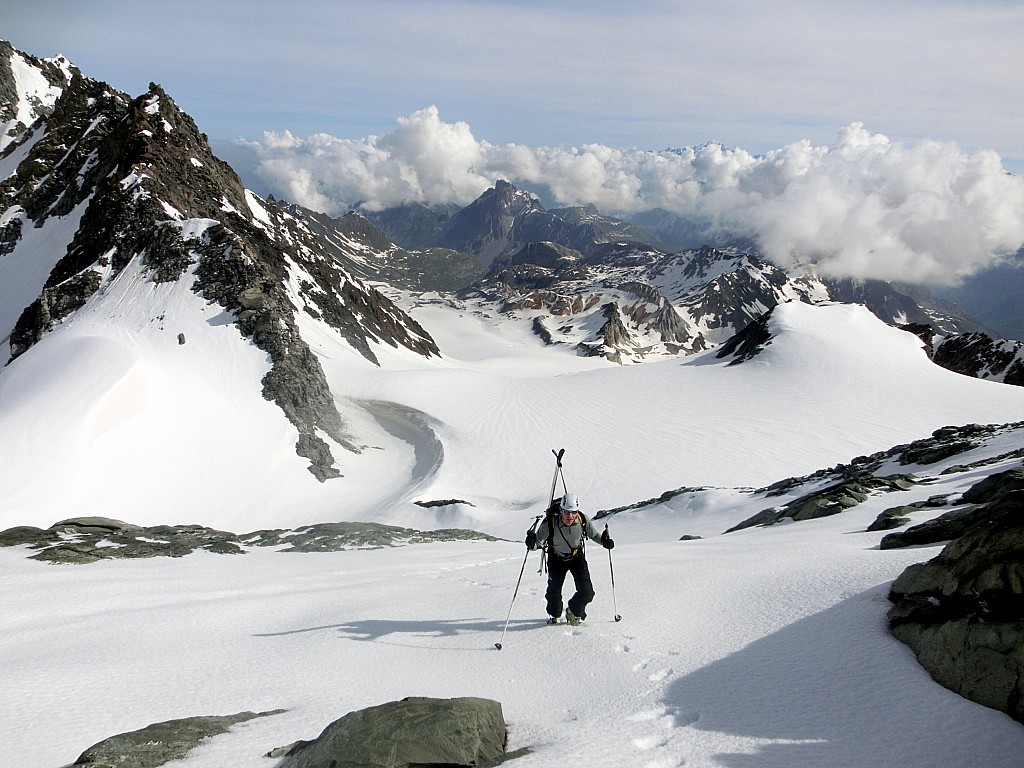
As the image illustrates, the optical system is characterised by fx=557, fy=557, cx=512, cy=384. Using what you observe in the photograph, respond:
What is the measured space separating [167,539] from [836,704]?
19.0m

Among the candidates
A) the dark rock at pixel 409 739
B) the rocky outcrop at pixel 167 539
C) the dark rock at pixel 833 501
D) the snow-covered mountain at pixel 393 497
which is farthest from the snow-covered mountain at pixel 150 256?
the dark rock at pixel 409 739

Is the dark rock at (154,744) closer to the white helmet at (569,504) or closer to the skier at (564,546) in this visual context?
the skier at (564,546)

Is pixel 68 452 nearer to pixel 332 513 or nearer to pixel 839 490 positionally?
pixel 332 513

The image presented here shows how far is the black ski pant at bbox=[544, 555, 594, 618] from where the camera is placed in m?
7.53

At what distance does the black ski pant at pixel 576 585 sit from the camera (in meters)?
7.53

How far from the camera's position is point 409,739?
13.9 ft

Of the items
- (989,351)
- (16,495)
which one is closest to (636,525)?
(16,495)

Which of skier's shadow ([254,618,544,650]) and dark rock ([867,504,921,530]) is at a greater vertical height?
dark rock ([867,504,921,530])

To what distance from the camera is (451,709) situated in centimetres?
456

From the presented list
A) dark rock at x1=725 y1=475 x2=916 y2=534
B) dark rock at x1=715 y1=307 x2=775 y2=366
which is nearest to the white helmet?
dark rock at x1=725 y1=475 x2=916 y2=534

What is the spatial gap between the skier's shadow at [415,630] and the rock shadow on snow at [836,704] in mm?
A: 2862

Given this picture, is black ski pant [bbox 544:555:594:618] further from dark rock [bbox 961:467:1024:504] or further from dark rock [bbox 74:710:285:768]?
dark rock [bbox 961:467:1024:504]

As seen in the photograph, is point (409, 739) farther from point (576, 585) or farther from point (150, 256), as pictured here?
point (150, 256)

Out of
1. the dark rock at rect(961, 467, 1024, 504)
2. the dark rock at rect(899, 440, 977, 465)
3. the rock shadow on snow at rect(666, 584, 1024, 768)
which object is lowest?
the rock shadow on snow at rect(666, 584, 1024, 768)
